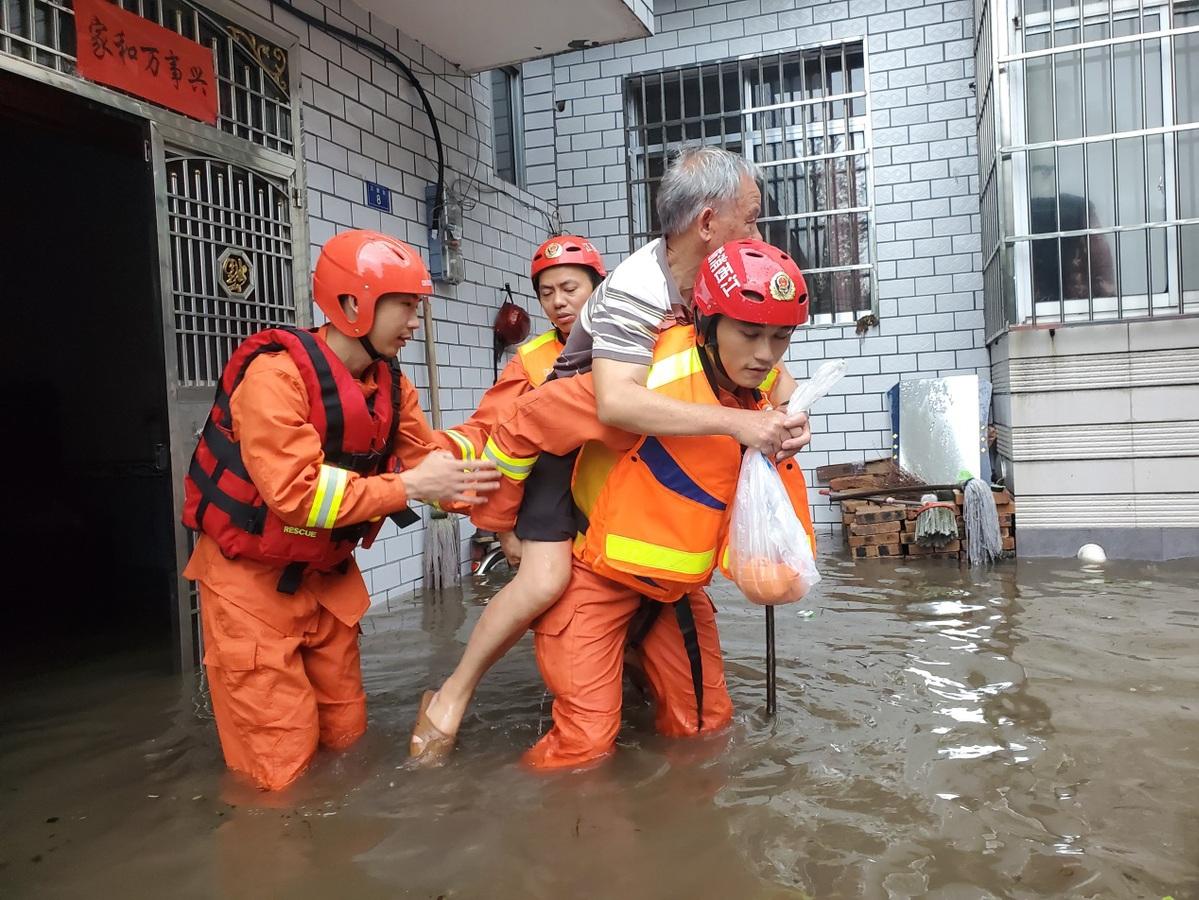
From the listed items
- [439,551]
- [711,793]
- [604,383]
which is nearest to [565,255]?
[604,383]

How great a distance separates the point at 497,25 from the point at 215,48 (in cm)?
211

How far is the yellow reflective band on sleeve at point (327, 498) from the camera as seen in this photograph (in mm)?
2508

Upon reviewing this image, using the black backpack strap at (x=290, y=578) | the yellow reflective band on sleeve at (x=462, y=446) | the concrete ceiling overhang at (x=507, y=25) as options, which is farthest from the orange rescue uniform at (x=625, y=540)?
the concrete ceiling overhang at (x=507, y=25)

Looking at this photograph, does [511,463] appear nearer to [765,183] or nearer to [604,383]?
[604,383]

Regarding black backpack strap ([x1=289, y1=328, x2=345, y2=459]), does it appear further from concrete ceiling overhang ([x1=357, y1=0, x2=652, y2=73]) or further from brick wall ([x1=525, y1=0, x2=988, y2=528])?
brick wall ([x1=525, y1=0, x2=988, y2=528])

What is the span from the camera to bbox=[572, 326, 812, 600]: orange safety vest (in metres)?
2.58

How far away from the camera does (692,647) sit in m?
2.91

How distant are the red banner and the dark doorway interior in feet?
4.02

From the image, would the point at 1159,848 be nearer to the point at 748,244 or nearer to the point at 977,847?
the point at 977,847

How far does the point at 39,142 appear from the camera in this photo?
5.66 meters

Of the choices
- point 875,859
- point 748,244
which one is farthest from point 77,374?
point 875,859

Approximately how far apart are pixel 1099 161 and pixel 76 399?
6.95 metres

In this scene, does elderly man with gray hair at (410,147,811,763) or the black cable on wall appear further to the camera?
the black cable on wall

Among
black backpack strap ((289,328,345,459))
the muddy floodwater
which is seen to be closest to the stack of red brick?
the muddy floodwater
